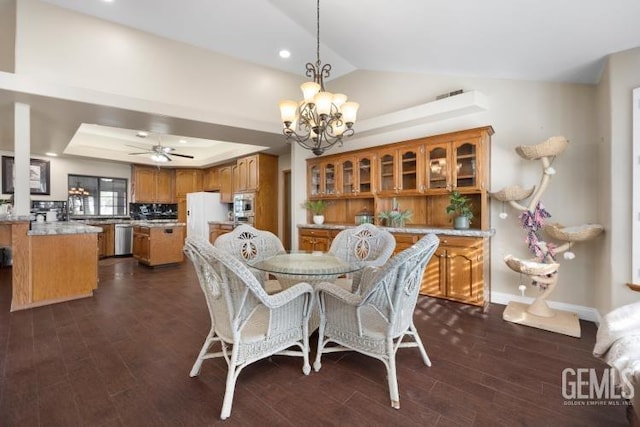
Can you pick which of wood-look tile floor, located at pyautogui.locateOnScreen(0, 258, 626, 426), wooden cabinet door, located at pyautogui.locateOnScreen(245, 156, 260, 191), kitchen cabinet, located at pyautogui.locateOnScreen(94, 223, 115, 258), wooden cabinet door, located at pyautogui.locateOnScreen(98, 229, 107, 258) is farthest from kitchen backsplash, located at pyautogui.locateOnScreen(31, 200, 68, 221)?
wood-look tile floor, located at pyautogui.locateOnScreen(0, 258, 626, 426)

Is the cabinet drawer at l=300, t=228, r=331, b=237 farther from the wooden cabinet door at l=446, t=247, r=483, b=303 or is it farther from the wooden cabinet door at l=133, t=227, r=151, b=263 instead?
the wooden cabinet door at l=133, t=227, r=151, b=263

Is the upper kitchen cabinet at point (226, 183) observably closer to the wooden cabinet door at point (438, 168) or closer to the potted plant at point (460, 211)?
the wooden cabinet door at point (438, 168)

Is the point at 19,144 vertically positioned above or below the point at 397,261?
above

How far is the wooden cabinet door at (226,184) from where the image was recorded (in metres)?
7.22

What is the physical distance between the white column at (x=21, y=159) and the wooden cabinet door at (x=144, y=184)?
432 centimetres

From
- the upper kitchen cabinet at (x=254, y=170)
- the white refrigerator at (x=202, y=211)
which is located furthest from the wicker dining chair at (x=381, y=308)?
the white refrigerator at (x=202, y=211)

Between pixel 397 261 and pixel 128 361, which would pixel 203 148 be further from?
pixel 397 261

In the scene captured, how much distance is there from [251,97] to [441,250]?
3.59 metres

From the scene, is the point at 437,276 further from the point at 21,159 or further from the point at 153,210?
the point at 153,210

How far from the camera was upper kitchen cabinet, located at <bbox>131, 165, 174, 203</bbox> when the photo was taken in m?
7.54

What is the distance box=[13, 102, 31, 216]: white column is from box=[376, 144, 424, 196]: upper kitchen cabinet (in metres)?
4.38

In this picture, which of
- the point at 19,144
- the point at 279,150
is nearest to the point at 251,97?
the point at 279,150

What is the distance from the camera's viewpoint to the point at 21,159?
3.29m

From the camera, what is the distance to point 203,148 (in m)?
7.99
